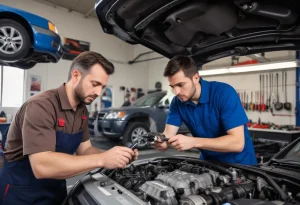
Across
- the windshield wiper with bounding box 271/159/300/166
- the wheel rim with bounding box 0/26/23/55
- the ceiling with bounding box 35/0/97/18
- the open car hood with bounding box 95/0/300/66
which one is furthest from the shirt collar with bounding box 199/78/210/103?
the ceiling with bounding box 35/0/97/18

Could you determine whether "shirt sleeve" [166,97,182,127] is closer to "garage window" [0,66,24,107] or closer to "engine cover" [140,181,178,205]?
"engine cover" [140,181,178,205]

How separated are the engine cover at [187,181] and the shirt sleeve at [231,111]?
18.2 inches

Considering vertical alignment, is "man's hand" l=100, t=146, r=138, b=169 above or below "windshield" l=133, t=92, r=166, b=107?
below

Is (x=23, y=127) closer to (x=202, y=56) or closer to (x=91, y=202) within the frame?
(x=91, y=202)

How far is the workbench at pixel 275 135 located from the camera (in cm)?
424

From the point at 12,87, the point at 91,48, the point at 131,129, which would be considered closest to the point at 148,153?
the point at 131,129

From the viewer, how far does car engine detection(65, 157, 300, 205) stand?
962 millimetres

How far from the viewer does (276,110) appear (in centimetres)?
660

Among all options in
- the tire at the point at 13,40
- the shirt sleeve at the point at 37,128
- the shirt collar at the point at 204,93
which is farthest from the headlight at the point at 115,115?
the shirt sleeve at the point at 37,128

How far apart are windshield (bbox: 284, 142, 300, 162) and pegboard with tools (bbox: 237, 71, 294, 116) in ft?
17.4

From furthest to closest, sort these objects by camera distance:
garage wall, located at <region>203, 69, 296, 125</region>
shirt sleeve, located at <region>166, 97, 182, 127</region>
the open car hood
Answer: garage wall, located at <region>203, 69, 296, 125</region>
shirt sleeve, located at <region>166, 97, 182, 127</region>
the open car hood

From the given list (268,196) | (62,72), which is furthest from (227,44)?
(62,72)

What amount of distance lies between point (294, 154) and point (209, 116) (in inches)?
25.6

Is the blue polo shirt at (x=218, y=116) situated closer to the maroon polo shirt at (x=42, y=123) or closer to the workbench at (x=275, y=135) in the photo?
the maroon polo shirt at (x=42, y=123)
